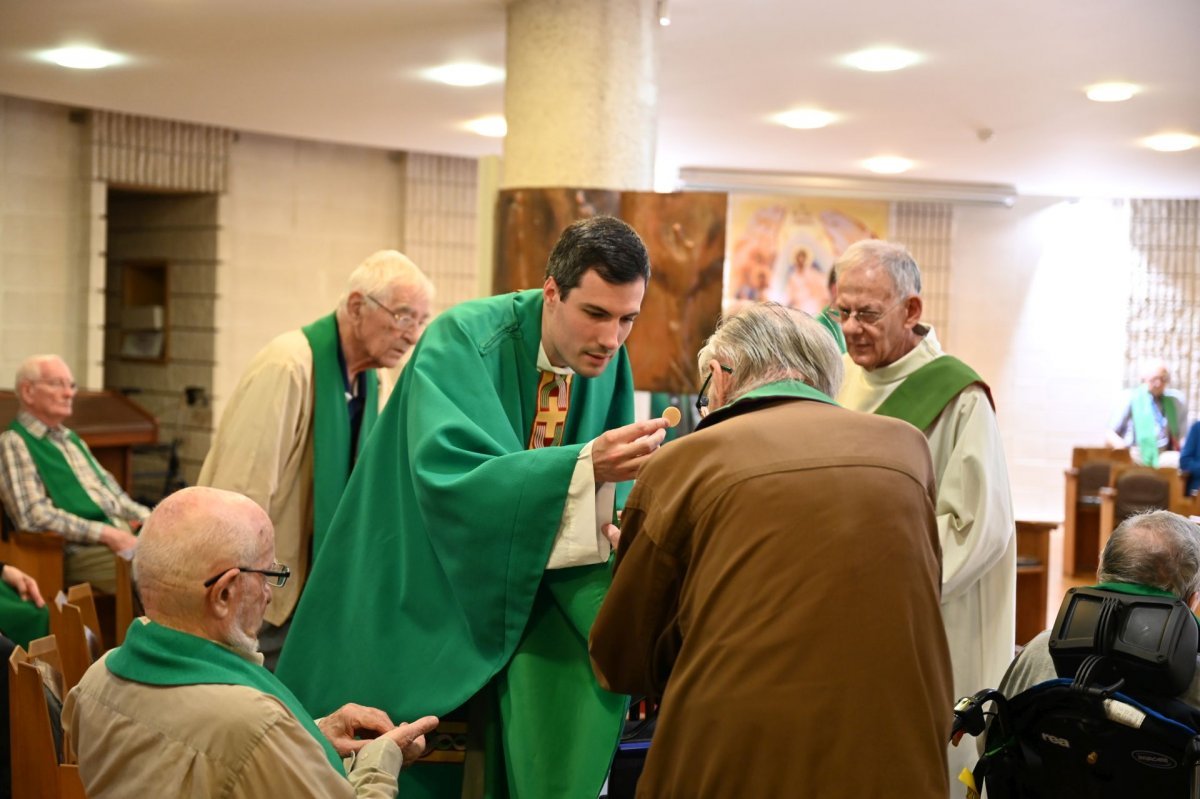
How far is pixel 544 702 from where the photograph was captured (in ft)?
7.91

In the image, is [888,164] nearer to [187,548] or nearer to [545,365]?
[545,365]

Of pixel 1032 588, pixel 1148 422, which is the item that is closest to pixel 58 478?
pixel 1032 588

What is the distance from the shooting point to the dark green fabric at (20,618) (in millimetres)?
5168

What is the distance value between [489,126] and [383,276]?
22.2ft

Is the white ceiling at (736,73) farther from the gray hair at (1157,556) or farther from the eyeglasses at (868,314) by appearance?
the gray hair at (1157,556)

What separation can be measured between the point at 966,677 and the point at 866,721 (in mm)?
1434

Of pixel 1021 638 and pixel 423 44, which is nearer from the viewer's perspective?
pixel 1021 638

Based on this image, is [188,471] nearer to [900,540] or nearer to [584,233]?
[584,233]

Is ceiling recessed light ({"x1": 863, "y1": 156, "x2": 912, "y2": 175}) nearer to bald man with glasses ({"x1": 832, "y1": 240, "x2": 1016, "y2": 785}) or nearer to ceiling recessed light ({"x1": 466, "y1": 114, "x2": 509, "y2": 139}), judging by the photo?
ceiling recessed light ({"x1": 466, "y1": 114, "x2": 509, "y2": 139})

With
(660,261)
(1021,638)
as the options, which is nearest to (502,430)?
(660,261)

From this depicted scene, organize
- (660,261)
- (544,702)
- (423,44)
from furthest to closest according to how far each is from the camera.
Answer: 1. (423,44)
2. (660,261)
3. (544,702)

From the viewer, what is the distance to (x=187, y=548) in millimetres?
2090

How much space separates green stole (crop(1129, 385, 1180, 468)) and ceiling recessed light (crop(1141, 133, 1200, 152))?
8.38 feet

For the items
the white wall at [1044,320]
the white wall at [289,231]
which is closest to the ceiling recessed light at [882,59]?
the white wall at [289,231]
